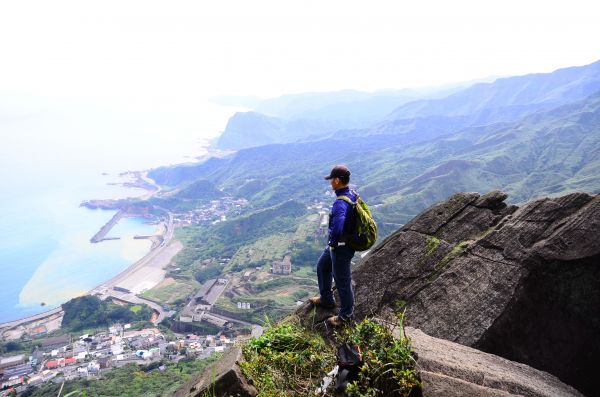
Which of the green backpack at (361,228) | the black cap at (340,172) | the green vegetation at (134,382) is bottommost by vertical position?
the green vegetation at (134,382)

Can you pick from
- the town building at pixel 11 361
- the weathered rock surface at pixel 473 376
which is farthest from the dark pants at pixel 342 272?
the town building at pixel 11 361

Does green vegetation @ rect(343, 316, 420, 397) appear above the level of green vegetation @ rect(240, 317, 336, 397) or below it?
above

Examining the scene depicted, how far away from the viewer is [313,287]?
73.6 metres

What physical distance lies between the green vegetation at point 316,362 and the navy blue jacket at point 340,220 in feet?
4.84

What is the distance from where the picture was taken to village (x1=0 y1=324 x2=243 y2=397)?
142 ft

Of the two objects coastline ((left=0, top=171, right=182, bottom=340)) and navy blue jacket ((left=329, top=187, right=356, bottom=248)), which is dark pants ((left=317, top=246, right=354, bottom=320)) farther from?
coastline ((left=0, top=171, right=182, bottom=340))

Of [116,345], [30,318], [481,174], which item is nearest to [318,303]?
[116,345]

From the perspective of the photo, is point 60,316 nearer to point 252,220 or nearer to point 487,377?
point 252,220

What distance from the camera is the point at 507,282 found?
744cm

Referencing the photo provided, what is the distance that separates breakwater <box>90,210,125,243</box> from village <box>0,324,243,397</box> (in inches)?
2276

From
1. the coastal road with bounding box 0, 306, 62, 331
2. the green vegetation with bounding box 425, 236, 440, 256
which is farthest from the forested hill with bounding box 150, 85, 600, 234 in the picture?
the green vegetation with bounding box 425, 236, 440, 256

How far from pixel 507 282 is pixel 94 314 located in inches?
2794

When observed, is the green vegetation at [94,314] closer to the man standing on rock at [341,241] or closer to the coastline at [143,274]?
the coastline at [143,274]

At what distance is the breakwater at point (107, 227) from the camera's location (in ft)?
362
